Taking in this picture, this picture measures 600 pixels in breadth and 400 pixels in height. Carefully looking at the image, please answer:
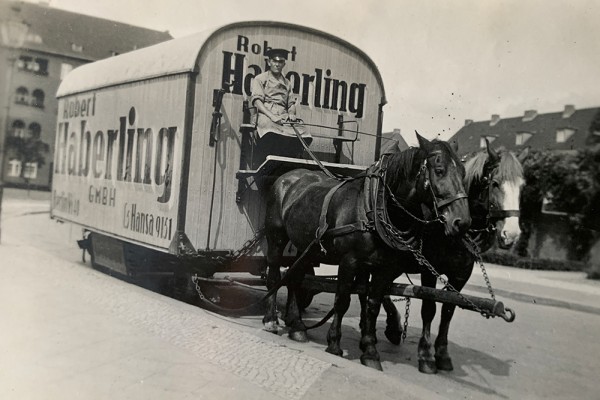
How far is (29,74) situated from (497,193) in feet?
20.6

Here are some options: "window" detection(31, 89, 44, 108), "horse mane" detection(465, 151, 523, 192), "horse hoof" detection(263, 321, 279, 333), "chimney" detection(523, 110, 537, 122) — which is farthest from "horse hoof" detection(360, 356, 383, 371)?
"chimney" detection(523, 110, 537, 122)

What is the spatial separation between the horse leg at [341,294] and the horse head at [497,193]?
141 centimetres

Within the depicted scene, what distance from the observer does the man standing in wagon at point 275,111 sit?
706 centimetres

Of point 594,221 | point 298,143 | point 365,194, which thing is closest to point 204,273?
point 298,143

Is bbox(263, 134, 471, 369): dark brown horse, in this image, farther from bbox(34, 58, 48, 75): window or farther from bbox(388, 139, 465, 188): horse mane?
bbox(34, 58, 48, 75): window

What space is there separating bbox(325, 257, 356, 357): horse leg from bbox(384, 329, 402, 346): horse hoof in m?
1.37

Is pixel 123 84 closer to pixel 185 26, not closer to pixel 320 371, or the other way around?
pixel 185 26

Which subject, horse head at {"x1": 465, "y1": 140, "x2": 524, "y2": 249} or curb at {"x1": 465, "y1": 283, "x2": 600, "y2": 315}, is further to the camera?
curb at {"x1": 465, "y1": 283, "x2": 600, "y2": 315}

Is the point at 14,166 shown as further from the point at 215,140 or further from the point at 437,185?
the point at 437,185

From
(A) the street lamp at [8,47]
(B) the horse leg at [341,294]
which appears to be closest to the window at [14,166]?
(A) the street lamp at [8,47]

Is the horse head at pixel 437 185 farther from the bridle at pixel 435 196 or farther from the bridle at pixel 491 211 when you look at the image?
the bridle at pixel 491 211

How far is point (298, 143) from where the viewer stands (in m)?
7.45

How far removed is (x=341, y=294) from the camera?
589cm

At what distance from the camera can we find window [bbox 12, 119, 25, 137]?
21.3ft
